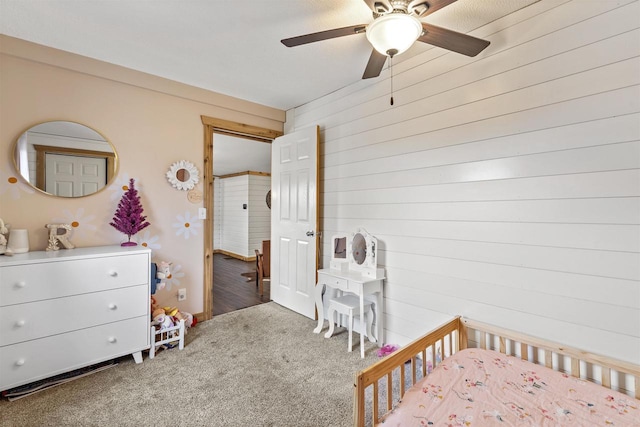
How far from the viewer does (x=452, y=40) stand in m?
1.56

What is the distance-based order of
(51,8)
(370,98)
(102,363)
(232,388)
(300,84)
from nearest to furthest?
1. (51,8)
2. (232,388)
3. (102,363)
4. (370,98)
5. (300,84)

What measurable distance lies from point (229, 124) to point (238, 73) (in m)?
0.70

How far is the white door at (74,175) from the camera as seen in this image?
230cm

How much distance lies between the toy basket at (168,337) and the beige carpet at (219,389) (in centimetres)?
7

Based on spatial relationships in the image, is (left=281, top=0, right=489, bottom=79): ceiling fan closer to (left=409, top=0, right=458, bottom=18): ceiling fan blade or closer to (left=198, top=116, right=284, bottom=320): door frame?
(left=409, top=0, right=458, bottom=18): ceiling fan blade

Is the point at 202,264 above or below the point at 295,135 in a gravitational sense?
below

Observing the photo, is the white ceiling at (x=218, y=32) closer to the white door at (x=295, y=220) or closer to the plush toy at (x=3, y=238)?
the white door at (x=295, y=220)

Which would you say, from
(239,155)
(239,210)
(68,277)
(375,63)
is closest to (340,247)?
(375,63)

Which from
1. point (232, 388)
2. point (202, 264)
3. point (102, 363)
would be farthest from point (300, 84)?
point (102, 363)

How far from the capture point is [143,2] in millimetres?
1750

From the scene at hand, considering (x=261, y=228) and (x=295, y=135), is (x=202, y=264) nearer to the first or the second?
(x=295, y=135)

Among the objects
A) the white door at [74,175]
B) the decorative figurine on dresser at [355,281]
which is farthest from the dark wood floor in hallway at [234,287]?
the white door at [74,175]

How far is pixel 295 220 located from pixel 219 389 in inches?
70.5

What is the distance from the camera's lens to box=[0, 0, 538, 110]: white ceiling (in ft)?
5.86
